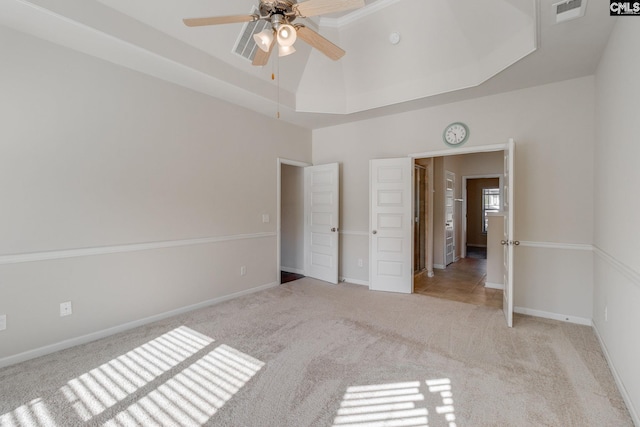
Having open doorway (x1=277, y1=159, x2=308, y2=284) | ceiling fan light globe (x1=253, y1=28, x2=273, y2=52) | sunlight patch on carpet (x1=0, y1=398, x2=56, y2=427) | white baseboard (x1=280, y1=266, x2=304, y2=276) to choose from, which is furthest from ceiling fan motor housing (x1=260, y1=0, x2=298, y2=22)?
white baseboard (x1=280, y1=266, x2=304, y2=276)

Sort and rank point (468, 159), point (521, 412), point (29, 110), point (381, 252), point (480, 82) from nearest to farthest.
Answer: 1. point (521, 412)
2. point (29, 110)
3. point (480, 82)
4. point (381, 252)
5. point (468, 159)

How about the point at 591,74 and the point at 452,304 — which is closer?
the point at 591,74

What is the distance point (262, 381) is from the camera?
214cm

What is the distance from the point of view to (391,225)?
445cm

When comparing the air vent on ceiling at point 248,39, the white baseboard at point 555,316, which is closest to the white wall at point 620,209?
the white baseboard at point 555,316

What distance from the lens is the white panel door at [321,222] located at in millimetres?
4910

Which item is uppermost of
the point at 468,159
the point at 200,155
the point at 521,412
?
the point at 468,159

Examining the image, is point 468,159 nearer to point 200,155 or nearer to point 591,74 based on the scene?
point 591,74

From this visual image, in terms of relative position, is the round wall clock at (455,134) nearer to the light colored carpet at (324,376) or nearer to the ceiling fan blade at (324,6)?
the light colored carpet at (324,376)

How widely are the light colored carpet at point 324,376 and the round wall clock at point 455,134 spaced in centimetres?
231

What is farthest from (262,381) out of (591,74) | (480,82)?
(591,74)

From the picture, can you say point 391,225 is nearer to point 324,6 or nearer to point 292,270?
point 292,270

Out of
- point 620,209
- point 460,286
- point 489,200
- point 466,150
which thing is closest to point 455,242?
point 460,286

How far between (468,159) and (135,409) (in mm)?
7888
